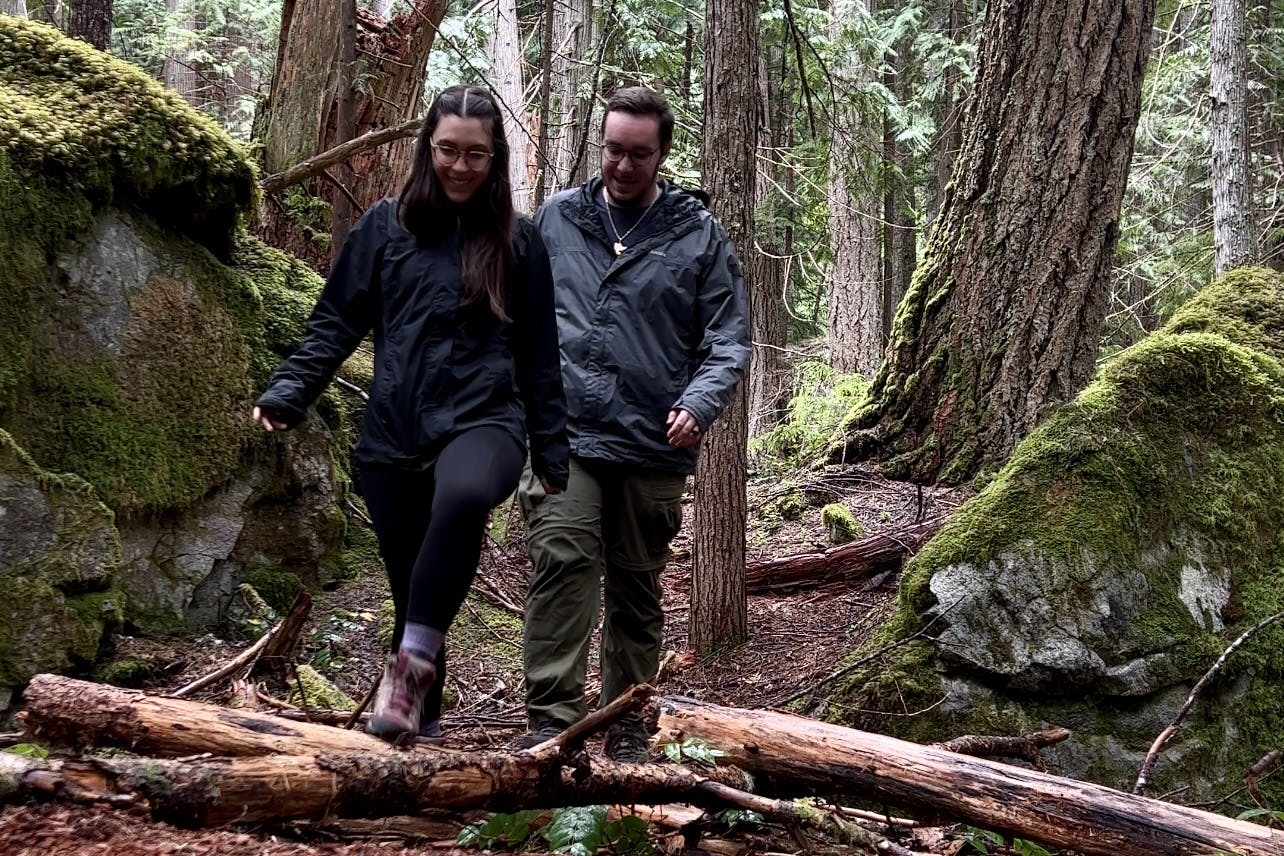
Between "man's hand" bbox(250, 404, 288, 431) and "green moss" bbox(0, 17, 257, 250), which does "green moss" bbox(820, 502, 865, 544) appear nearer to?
"green moss" bbox(0, 17, 257, 250)

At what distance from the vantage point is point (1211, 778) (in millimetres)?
5113

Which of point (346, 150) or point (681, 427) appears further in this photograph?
point (346, 150)

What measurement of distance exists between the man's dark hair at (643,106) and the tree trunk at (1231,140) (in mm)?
10801

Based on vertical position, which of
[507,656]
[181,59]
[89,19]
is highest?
[181,59]

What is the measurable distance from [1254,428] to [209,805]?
5.94 meters

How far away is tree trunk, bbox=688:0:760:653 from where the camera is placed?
5879 mm

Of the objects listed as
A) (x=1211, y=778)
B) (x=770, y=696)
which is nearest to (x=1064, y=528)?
(x=1211, y=778)

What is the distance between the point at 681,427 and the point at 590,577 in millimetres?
725

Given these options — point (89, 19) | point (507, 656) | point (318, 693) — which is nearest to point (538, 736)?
point (318, 693)

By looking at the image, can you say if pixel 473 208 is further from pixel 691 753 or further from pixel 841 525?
pixel 841 525

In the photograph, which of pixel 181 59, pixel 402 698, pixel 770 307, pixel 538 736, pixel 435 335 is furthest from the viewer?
pixel 181 59

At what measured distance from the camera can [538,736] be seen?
3.74 meters

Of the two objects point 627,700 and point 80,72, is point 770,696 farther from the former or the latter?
point 80,72

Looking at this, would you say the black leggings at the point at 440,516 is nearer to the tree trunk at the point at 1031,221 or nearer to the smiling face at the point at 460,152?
the smiling face at the point at 460,152
